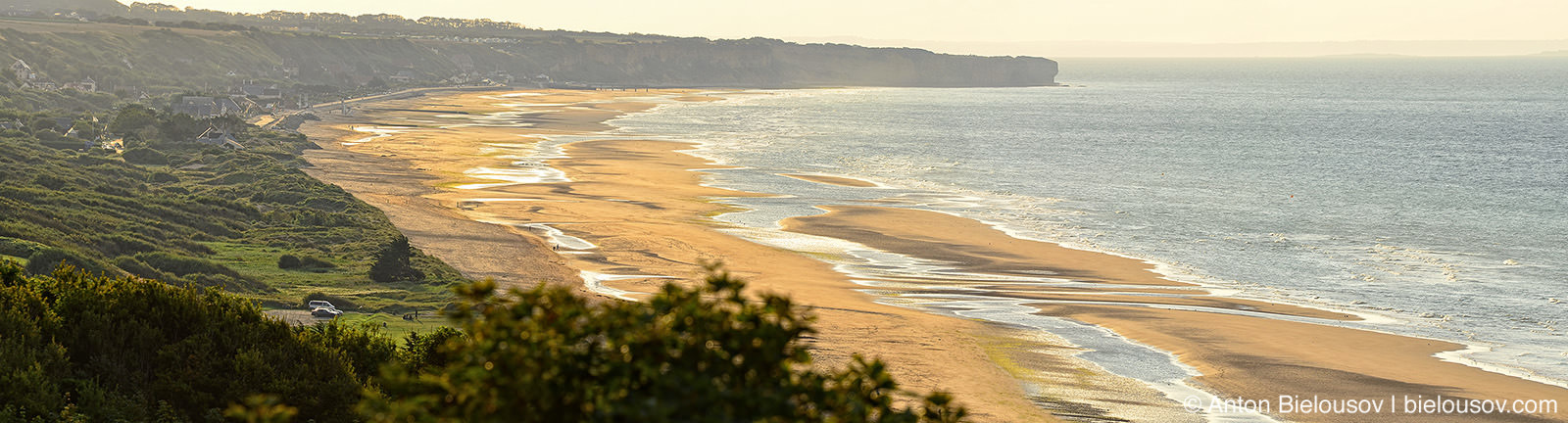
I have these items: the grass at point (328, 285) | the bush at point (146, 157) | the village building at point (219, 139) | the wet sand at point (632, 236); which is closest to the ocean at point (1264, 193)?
the wet sand at point (632, 236)

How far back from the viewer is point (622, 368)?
5.86 meters

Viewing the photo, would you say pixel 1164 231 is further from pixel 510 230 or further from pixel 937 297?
pixel 510 230

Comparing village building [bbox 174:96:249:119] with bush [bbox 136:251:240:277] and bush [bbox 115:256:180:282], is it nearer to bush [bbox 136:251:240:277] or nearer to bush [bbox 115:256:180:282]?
bush [bbox 136:251:240:277]

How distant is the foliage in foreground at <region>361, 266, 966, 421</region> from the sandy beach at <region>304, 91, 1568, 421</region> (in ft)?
57.5

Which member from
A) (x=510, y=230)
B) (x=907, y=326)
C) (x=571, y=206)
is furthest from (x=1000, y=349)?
(x=571, y=206)

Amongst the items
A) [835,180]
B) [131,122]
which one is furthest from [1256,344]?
[131,122]

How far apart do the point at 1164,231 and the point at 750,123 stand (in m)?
78.6

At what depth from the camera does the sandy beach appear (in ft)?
85.8

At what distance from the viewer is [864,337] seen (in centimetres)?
2958

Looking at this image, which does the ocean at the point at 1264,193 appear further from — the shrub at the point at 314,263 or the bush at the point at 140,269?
the bush at the point at 140,269

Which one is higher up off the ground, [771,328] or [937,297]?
[771,328]

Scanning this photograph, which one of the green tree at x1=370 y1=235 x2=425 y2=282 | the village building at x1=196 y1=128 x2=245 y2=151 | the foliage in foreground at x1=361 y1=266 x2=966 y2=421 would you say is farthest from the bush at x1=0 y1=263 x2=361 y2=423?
the village building at x1=196 y1=128 x2=245 y2=151

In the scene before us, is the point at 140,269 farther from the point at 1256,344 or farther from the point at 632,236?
the point at 1256,344

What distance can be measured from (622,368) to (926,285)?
32155 mm
